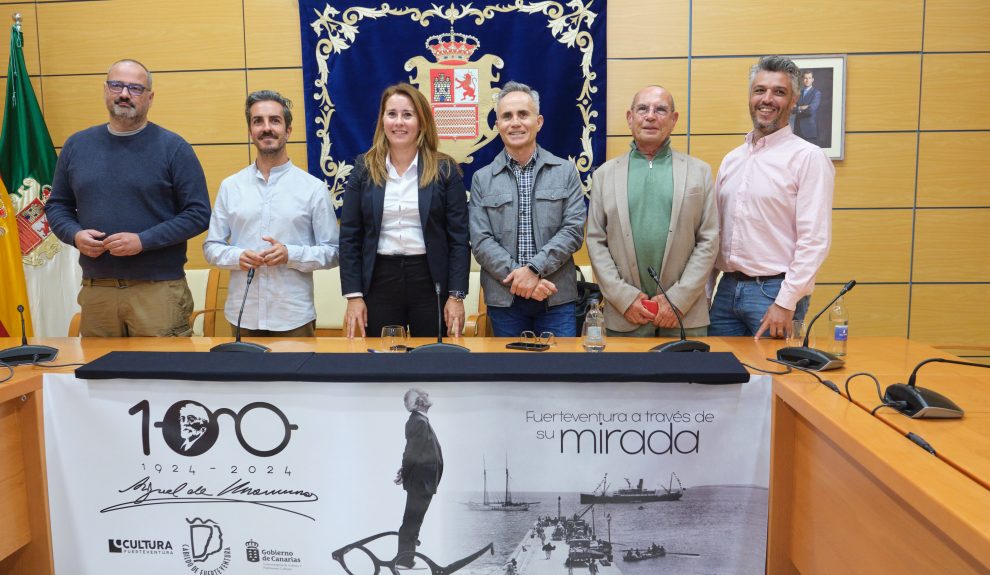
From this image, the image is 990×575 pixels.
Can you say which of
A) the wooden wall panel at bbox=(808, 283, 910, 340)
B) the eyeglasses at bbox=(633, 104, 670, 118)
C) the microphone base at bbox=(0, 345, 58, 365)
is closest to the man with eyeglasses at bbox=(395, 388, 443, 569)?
the microphone base at bbox=(0, 345, 58, 365)

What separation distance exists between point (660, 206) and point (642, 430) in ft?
3.94

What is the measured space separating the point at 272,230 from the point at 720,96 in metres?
2.74

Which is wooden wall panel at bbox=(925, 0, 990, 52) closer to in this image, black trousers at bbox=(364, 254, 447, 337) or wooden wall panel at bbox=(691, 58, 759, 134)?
wooden wall panel at bbox=(691, 58, 759, 134)

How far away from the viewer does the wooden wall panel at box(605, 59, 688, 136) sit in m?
4.09

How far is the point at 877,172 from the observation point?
4.08 m

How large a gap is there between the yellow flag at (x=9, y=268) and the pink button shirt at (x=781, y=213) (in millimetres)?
3847

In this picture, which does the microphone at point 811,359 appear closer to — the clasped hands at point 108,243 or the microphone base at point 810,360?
the microphone base at point 810,360

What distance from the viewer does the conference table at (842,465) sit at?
3.59 ft

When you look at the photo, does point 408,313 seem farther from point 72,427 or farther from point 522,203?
point 72,427

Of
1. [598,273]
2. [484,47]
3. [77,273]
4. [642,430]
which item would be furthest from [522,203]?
[77,273]

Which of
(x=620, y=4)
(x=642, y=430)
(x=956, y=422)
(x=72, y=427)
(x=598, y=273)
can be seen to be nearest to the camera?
(x=956, y=422)

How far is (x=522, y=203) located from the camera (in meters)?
2.87

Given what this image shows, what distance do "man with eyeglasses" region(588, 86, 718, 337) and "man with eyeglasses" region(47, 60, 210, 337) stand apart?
1.76 metres

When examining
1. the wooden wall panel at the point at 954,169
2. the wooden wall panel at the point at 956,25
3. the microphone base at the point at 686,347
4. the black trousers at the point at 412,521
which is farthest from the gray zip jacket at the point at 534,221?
the wooden wall panel at the point at 956,25
